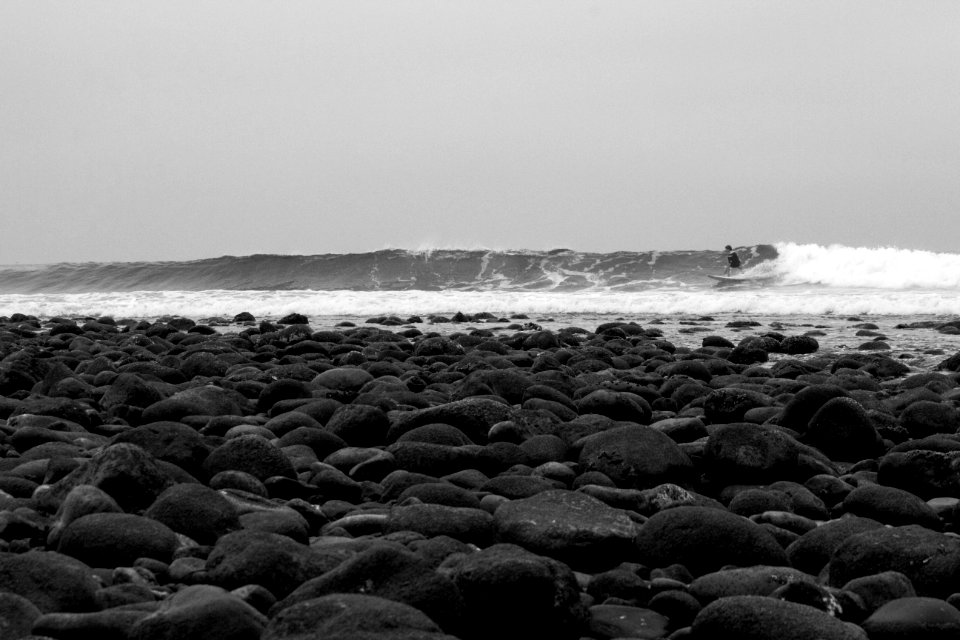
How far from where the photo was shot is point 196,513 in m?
2.89

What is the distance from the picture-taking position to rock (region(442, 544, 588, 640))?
2.22 metres

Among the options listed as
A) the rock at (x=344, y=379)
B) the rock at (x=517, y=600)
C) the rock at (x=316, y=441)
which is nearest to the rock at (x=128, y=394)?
the rock at (x=344, y=379)

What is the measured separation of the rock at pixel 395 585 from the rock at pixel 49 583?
471 mm

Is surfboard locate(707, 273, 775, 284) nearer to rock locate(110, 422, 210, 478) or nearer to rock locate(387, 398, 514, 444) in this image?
rock locate(387, 398, 514, 444)

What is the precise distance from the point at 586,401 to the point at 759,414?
2.91 ft

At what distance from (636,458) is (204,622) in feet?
7.25

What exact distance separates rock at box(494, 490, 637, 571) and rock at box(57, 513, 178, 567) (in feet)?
3.19

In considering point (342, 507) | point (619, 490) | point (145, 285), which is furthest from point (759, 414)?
point (145, 285)

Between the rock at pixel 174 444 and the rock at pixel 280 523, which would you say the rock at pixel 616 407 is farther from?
the rock at pixel 280 523

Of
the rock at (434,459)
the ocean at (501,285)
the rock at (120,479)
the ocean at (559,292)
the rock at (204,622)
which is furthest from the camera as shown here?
the ocean at (501,285)

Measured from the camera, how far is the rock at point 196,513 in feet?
9.36

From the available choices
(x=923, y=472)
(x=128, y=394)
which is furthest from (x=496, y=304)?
(x=923, y=472)

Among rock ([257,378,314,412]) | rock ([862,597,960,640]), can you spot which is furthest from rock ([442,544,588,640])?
rock ([257,378,314,412])

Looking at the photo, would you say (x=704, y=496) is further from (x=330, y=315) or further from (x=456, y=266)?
(x=456, y=266)
